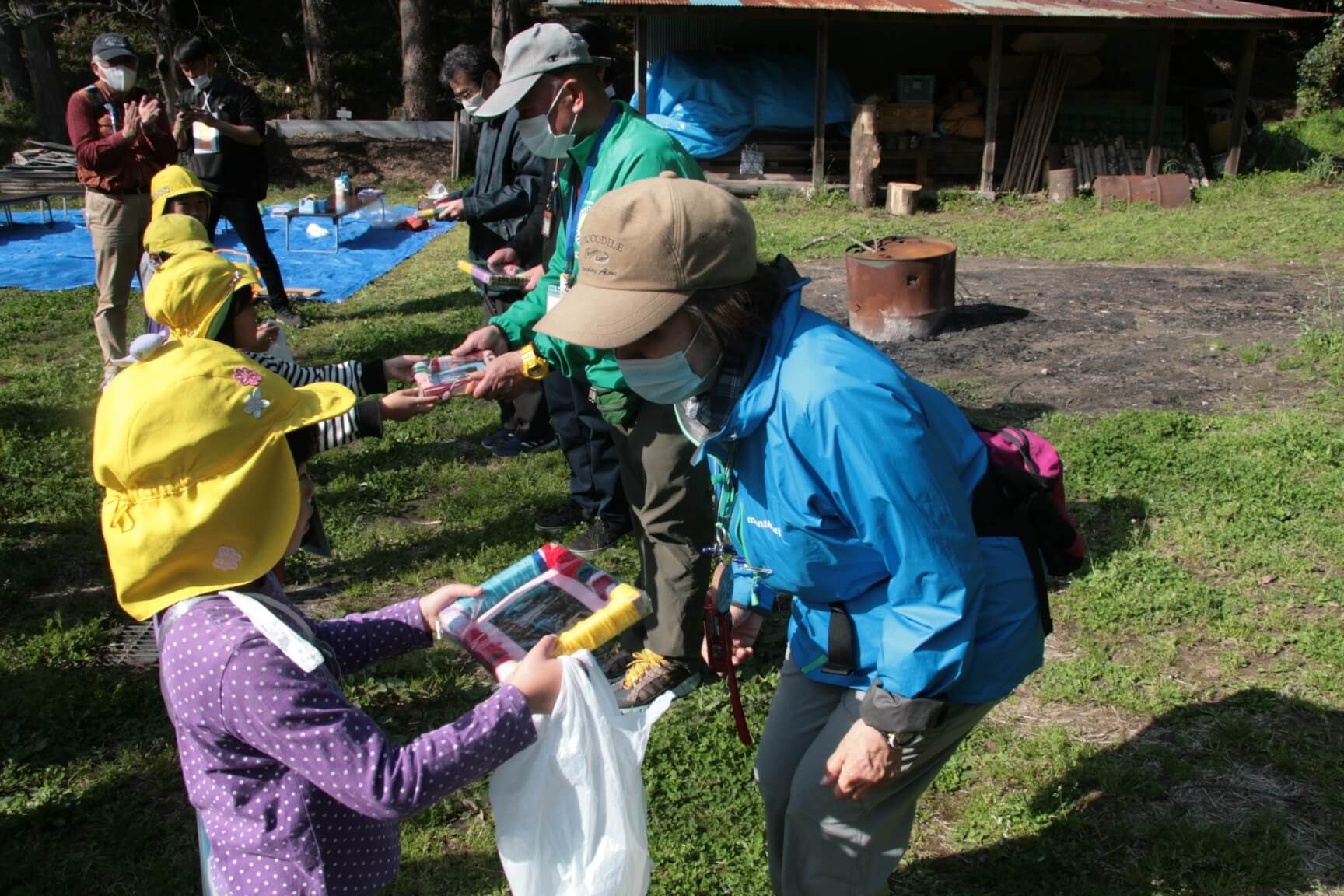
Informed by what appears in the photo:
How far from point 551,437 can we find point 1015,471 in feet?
14.6

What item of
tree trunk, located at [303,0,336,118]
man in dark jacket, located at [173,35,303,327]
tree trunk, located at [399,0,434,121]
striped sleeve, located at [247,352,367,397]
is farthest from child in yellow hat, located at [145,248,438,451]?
tree trunk, located at [303,0,336,118]

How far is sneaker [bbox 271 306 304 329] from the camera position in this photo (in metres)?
8.91

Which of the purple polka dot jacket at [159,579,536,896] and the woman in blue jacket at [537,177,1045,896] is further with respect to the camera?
the woman in blue jacket at [537,177,1045,896]

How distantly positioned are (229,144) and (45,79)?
13.0 m

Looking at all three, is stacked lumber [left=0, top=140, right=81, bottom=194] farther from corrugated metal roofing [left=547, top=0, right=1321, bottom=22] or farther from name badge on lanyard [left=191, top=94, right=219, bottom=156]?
corrugated metal roofing [left=547, top=0, right=1321, bottom=22]

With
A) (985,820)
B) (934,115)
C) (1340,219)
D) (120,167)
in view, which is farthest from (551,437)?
(934,115)

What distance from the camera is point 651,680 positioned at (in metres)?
3.76

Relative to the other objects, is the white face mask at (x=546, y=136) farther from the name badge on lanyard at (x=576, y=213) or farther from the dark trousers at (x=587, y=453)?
the dark trousers at (x=587, y=453)

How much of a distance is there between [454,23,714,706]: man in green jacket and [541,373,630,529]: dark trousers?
1.03 metres

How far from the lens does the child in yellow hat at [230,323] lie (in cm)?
358

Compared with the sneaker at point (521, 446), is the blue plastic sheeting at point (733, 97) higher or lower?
higher

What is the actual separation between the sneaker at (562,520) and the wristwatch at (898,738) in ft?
10.9

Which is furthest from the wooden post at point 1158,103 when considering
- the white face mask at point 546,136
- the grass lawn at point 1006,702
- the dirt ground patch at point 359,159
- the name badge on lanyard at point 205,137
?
the white face mask at point 546,136

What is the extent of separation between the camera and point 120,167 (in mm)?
6719
